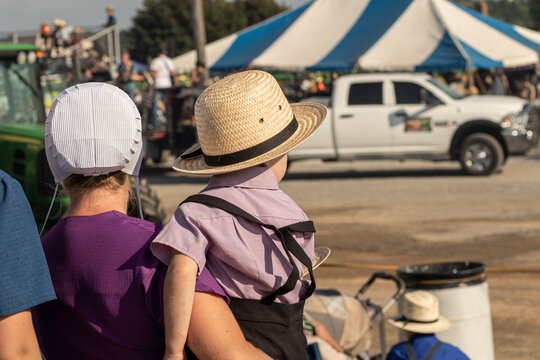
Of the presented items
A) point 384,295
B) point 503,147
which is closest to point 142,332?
point 384,295

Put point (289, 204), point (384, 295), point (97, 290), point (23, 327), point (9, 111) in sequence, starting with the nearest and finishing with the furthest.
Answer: point (23, 327)
point (97, 290)
point (289, 204)
point (384, 295)
point (9, 111)

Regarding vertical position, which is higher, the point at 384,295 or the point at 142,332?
the point at 142,332

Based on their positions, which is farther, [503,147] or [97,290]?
[503,147]

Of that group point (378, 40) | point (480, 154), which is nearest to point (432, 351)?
point (480, 154)

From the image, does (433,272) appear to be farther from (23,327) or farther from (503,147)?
(503,147)

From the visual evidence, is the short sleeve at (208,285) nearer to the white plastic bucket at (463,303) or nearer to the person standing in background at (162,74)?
the white plastic bucket at (463,303)

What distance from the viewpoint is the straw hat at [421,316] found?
191 inches

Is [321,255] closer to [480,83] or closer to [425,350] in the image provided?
[425,350]

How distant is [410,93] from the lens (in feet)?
53.9

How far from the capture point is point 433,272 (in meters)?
5.57

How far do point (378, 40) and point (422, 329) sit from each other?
1579 centimetres

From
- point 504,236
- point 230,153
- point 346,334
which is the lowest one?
point 504,236

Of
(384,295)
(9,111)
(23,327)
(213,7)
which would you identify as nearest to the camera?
(23,327)

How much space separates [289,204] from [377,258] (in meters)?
7.48
